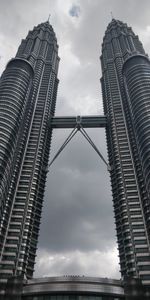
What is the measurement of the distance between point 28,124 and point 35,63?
5578 cm

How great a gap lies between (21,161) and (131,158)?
50.2 metres

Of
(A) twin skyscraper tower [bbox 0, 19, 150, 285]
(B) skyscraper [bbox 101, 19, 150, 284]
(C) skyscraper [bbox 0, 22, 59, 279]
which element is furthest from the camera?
(C) skyscraper [bbox 0, 22, 59, 279]

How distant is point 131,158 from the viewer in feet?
420

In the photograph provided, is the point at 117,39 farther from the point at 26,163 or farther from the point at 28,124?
the point at 26,163

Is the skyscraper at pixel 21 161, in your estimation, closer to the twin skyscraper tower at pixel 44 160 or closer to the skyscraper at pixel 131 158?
the twin skyscraper tower at pixel 44 160

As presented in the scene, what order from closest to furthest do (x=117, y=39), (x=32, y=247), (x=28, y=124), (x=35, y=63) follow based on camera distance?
(x=32, y=247) < (x=28, y=124) < (x=35, y=63) < (x=117, y=39)

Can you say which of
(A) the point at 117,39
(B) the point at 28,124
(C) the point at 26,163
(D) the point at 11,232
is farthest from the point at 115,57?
(D) the point at 11,232

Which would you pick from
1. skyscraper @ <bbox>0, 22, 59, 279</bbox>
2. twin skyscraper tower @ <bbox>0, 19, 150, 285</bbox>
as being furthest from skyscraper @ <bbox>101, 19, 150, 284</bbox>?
skyscraper @ <bbox>0, 22, 59, 279</bbox>

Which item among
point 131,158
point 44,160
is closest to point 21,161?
point 44,160

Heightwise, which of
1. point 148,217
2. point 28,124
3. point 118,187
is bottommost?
point 148,217

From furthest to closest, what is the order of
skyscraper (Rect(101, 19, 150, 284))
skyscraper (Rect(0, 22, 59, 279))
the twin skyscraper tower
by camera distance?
skyscraper (Rect(0, 22, 59, 279)) → the twin skyscraper tower → skyscraper (Rect(101, 19, 150, 284))

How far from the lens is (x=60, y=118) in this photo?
526 feet

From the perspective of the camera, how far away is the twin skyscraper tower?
101m

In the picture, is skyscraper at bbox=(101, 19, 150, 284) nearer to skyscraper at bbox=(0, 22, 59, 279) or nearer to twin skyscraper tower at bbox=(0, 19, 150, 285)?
twin skyscraper tower at bbox=(0, 19, 150, 285)
